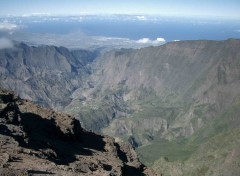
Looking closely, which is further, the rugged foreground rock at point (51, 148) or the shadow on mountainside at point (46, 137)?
the shadow on mountainside at point (46, 137)

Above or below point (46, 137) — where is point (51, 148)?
above

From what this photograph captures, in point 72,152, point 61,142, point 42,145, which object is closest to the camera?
point 42,145

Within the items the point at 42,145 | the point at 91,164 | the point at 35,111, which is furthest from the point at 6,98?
the point at 91,164

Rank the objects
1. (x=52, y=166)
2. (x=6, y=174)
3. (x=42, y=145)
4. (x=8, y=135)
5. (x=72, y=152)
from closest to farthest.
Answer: (x=6, y=174)
(x=52, y=166)
(x=8, y=135)
(x=42, y=145)
(x=72, y=152)

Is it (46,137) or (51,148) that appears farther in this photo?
(46,137)

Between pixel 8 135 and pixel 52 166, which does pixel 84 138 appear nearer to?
pixel 8 135

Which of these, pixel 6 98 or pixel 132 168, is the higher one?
pixel 6 98

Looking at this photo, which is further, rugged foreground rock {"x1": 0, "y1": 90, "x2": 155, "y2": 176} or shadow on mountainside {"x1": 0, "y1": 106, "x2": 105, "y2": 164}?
shadow on mountainside {"x1": 0, "y1": 106, "x2": 105, "y2": 164}

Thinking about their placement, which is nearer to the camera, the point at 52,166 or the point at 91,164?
the point at 52,166
